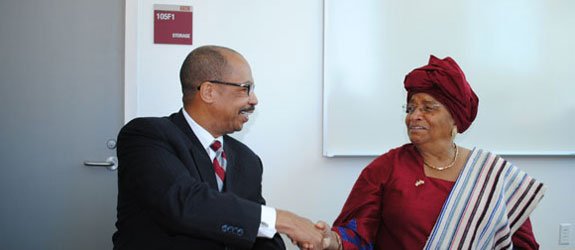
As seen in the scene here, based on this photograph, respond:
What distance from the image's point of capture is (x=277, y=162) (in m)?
2.60

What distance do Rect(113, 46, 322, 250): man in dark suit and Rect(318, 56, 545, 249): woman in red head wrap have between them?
0.35 meters

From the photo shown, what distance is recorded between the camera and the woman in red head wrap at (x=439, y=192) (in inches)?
64.3

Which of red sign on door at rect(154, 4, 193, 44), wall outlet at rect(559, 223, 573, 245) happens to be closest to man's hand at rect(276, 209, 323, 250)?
red sign on door at rect(154, 4, 193, 44)

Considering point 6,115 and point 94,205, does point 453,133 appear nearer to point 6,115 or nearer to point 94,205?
point 94,205

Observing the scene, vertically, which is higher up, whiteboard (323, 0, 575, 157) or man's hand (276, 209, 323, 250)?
whiteboard (323, 0, 575, 157)

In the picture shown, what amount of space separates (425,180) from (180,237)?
106 cm

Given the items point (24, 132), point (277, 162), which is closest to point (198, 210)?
point (277, 162)

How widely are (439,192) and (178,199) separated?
1.11m

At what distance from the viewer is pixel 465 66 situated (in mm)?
2754

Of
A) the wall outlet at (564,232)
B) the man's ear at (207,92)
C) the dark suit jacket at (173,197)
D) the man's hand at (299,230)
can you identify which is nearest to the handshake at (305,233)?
the man's hand at (299,230)

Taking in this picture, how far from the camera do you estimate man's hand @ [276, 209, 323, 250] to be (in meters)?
1.42

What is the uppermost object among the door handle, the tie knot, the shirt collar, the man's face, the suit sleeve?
the man's face

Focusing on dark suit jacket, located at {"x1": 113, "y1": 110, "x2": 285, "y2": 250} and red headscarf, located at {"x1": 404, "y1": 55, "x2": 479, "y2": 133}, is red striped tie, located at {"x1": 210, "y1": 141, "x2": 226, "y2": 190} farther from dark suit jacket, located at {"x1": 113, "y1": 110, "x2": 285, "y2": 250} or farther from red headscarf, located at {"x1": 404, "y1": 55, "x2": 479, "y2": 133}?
red headscarf, located at {"x1": 404, "y1": 55, "x2": 479, "y2": 133}

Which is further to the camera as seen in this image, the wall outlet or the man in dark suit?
the wall outlet
